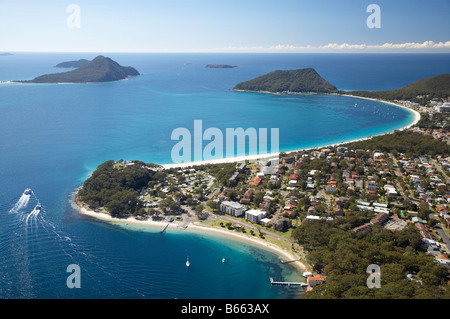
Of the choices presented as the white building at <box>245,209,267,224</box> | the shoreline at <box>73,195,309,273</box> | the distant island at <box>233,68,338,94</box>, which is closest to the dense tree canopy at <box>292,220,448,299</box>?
the shoreline at <box>73,195,309,273</box>

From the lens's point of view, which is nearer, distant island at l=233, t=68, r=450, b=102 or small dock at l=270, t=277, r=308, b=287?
small dock at l=270, t=277, r=308, b=287

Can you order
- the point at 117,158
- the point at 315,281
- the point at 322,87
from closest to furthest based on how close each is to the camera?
the point at 315,281 → the point at 117,158 → the point at 322,87

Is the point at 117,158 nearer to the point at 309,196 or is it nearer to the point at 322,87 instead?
the point at 309,196

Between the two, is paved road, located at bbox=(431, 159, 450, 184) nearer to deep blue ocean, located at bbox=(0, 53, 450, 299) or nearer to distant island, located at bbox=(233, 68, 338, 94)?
deep blue ocean, located at bbox=(0, 53, 450, 299)

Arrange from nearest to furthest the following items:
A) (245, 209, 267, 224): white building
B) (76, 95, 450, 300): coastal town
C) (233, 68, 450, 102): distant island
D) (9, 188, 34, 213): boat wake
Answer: (76, 95, 450, 300): coastal town → (245, 209, 267, 224): white building → (9, 188, 34, 213): boat wake → (233, 68, 450, 102): distant island

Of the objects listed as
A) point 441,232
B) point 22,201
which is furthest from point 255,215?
point 22,201
